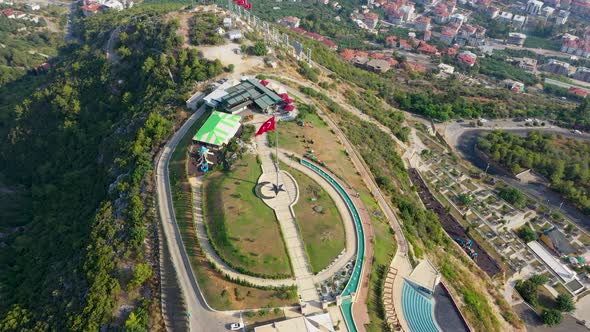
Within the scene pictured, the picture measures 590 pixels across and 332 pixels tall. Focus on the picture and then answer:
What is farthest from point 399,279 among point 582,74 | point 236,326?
point 582,74

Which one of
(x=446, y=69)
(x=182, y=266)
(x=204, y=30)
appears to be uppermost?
(x=204, y=30)

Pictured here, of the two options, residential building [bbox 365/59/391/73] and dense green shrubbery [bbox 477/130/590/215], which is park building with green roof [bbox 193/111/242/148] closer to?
dense green shrubbery [bbox 477/130/590/215]

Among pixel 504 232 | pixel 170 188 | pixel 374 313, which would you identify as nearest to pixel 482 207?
pixel 504 232

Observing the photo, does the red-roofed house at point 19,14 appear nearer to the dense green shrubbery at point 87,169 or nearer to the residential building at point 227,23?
the dense green shrubbery at point 87,169

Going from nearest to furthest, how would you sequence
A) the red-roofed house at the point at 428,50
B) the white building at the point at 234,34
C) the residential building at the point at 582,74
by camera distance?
the white building at the point at 234,34 < the residential building at the point at 582,74 < the red-roofed house at the point at 428,50

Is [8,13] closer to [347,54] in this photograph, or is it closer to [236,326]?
[347,54]

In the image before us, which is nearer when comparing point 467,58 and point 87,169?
point 87,169

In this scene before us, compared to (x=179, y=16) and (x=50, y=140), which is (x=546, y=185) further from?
(x=50, y=140)

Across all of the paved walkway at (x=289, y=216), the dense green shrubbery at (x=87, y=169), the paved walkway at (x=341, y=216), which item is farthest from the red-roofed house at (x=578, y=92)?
the paved walkway at (x=289, y=216)
